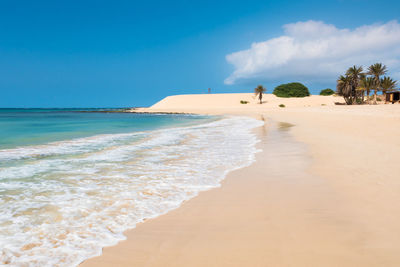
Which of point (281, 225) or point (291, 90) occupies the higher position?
point (291, 90)

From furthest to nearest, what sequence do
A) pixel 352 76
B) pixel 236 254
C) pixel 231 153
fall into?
pixel 352 76, pixel 231 153, pixel 236 254

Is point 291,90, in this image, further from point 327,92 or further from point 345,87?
point 345,87

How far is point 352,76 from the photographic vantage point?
53.3m

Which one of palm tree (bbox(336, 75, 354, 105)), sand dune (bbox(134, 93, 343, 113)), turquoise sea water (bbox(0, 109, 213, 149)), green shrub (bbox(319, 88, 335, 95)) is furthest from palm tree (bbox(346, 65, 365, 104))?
green shrub (bbox(319, 88, 335, 95))

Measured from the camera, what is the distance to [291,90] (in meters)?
97.4

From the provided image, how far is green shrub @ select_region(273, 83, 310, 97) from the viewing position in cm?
9600

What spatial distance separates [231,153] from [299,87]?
98409mm

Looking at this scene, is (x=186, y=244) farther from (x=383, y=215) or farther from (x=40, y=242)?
(x=383, y=215)

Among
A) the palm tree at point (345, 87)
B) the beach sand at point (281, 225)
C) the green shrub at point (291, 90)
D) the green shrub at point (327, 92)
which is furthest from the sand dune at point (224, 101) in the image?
the beach sand at point (281, 225)

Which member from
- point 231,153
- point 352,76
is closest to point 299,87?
point 352,76

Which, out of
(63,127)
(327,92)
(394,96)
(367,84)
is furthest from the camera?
(327,92)

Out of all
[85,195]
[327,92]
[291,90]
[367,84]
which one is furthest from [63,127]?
[327,92]

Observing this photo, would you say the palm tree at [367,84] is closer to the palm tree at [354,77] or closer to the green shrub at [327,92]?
the palm tree at [354,77]

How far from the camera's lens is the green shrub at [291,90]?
96000mm
